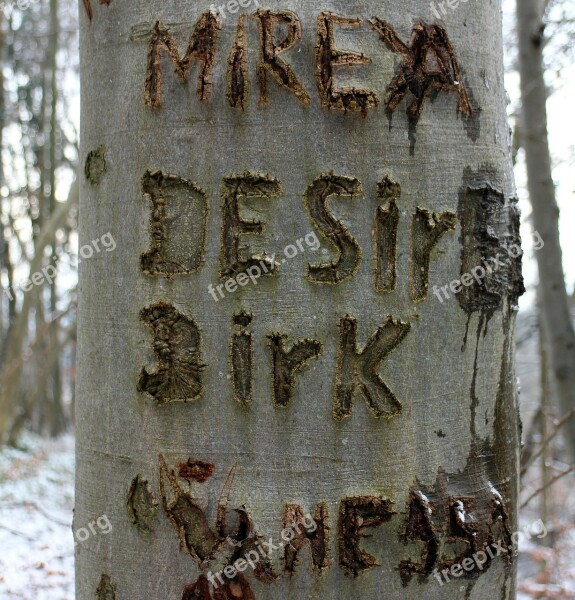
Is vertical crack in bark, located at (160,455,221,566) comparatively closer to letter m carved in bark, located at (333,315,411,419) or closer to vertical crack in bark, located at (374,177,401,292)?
letter m carved in bark, located at (333,315,411,419)

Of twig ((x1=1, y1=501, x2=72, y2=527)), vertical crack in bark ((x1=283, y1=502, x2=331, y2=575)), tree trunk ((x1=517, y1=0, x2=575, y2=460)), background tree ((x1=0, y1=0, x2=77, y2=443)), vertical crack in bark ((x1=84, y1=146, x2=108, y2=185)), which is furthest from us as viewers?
background tree ((x1=0, y1=0, x2=77, y2=443))

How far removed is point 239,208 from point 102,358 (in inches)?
13.2

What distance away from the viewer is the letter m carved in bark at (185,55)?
0.97 meters

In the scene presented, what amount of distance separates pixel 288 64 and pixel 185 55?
0.51 feet

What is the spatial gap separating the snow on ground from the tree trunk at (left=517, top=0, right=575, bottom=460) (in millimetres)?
3351

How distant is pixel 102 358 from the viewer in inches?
42.0

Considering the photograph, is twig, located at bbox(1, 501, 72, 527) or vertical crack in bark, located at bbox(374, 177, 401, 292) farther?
twig, located at bbox(1, 501, 72, 527)

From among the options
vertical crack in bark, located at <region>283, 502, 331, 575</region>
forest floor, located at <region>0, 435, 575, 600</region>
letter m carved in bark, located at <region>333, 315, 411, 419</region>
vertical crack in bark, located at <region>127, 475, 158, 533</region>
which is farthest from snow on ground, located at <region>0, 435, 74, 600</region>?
letter m carved in bark, located at <region>333, 315, 411, 419</region>

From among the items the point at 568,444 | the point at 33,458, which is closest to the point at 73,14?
the point at 33,458

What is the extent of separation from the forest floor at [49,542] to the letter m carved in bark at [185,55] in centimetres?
306

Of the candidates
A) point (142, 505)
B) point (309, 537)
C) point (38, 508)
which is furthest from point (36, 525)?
point (309, 537)

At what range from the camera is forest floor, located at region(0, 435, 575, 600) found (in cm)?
357

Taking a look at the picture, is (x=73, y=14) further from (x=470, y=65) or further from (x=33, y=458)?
(x=470, y=65)

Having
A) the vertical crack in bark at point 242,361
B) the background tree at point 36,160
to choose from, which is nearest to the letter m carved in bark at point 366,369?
the vertical crack in bark at point 242,361
